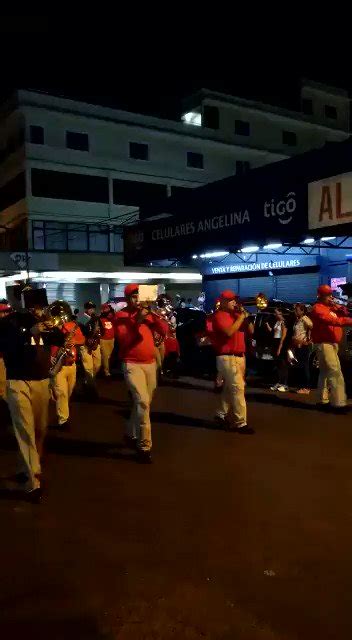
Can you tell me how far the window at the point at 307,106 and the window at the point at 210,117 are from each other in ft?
28.7

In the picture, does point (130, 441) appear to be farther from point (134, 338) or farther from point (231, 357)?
point (231, 357)

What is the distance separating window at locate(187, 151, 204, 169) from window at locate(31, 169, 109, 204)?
6.79 metres

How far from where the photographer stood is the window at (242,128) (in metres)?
47.0

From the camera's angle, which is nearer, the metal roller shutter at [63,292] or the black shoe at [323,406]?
the black shoe at [323,406]

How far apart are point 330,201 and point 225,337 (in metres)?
4.73

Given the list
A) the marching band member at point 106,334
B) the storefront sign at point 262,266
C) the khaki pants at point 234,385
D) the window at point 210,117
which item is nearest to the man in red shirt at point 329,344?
the khaki pants at point 234,385

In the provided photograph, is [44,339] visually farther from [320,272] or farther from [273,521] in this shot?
[320,272]

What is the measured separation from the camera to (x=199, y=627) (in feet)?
11.5

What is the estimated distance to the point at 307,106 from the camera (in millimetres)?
50875

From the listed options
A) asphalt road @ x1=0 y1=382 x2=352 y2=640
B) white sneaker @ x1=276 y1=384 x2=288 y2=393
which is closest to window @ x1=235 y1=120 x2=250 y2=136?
white sneaker @ x1=276 y1=384 x2=288 y2=393

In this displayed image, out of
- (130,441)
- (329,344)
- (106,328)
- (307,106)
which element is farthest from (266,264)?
(307,106)

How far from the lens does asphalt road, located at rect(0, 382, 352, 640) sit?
3605 mm

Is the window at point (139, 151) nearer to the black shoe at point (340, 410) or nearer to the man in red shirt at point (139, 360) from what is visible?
the black shoe at point (340, 410)

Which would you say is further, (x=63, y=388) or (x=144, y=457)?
(x=63, y=388)
